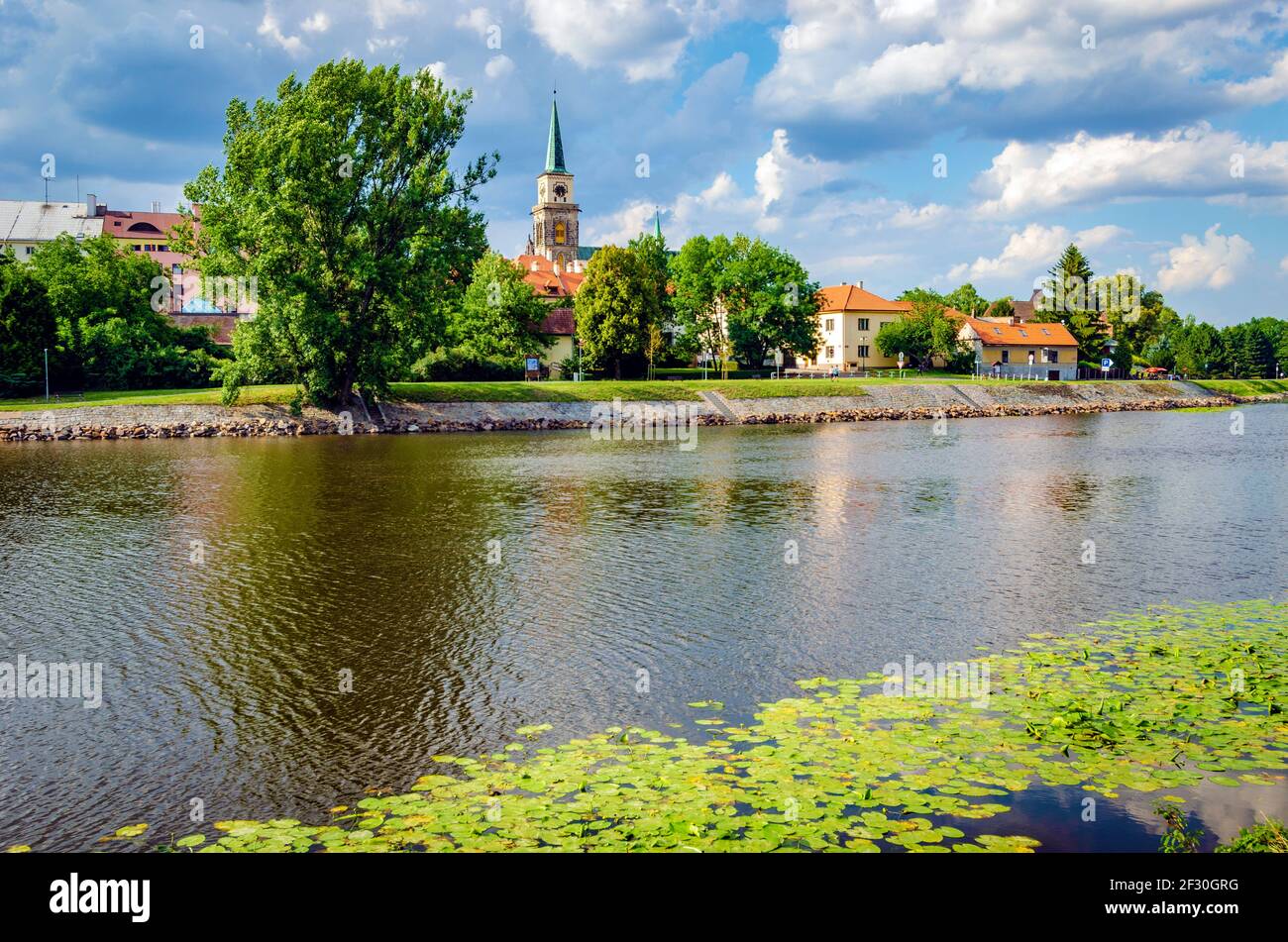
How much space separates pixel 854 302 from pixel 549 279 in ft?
147

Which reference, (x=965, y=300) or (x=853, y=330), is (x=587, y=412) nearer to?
(x=853, y=330)

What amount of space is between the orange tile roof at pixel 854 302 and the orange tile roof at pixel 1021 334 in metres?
10.8

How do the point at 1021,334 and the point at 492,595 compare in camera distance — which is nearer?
the point at 492,595

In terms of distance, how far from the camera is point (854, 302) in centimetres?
13738

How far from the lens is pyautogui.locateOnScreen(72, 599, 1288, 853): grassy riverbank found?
1064 centimetres

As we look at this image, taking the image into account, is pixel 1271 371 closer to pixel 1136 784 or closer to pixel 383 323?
pixel 383 323

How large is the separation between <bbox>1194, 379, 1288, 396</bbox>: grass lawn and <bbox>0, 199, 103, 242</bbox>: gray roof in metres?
166

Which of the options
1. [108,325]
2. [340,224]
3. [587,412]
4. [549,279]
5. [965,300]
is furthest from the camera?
[965,300]

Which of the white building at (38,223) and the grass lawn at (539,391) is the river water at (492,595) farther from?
the white building at (38,223)

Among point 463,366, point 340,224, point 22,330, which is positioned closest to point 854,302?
point 463,366

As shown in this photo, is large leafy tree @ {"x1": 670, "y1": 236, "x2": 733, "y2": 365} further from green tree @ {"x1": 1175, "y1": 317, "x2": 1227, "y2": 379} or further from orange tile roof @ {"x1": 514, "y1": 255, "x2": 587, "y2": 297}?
green tree @ {"x1": 1175, "y1": 317, "x2": 1227, "y2": 379}

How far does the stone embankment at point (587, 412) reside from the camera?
224 feet

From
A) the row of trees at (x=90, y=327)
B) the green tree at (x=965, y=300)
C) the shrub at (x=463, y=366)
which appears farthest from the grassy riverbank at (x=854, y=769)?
the green tree at (x=965, y=300)
